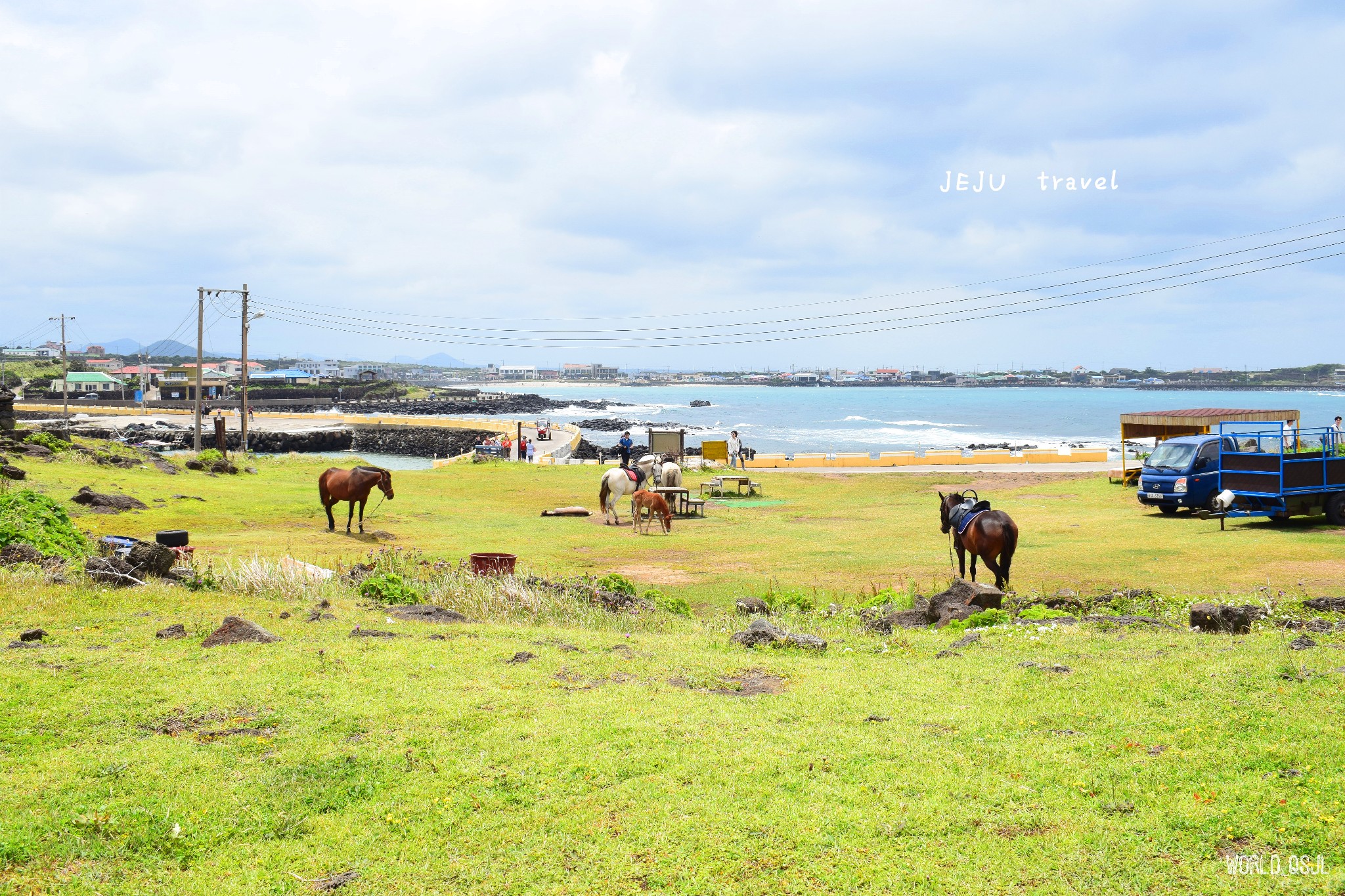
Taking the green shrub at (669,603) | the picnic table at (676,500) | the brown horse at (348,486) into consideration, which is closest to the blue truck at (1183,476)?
the picnic table at (676,500)

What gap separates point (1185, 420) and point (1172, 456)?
9.57 metres

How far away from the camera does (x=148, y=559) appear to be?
13188 millimetres

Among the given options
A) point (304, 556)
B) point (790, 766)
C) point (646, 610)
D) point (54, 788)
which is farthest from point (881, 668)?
point (304, 556)

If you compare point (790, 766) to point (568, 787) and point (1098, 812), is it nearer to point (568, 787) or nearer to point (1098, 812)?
point (568, 787)

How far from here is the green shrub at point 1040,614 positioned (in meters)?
12.4

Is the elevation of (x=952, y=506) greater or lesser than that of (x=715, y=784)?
greater

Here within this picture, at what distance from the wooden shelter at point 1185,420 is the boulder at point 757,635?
25.9m

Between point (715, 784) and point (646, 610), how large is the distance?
7.32 m

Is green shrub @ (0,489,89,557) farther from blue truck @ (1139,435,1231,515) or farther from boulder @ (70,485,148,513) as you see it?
blue truck @ (1139,435,1231,515)

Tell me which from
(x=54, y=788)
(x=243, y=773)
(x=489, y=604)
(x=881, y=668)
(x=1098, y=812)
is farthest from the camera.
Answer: (x=489, y=604)

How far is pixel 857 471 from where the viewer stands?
152 ft

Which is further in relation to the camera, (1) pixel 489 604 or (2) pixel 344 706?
(1) pixel 489 604

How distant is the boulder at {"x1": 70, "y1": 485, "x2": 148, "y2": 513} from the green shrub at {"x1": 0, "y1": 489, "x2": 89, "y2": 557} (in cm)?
581

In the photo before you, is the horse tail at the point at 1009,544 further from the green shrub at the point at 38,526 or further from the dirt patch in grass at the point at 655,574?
the green shrub at the point at 38,526
